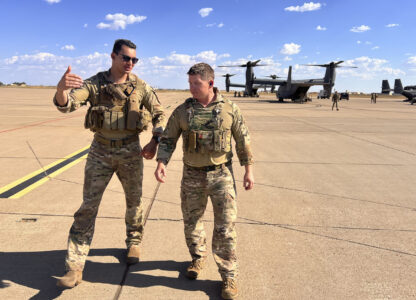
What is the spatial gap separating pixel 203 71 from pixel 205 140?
0.54m

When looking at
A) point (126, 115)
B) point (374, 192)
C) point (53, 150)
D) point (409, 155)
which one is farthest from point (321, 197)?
point (53, 150)

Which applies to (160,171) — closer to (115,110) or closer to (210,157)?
(210,157)

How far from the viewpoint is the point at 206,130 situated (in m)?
2.52

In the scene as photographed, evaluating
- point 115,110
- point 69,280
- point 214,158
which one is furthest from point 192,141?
point 69,280

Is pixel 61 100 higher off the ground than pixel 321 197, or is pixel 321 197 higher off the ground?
pixel 61 100

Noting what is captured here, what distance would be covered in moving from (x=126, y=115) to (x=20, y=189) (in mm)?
3014

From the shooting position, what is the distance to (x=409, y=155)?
25.8ft

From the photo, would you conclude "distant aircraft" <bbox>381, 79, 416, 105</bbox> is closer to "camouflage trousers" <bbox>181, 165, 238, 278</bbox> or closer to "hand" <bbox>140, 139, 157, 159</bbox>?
"camouflage trousers" <bbox>181, 165, 238, 278</bbox>

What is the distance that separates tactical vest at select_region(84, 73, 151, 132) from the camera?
2756 mm

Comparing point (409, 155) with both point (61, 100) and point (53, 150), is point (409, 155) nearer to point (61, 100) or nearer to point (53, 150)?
point (61, 100)

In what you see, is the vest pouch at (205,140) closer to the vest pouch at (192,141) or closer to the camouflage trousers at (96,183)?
the vest pouch at (192,141)

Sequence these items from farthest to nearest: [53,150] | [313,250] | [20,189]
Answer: [53,150], [20,189], [313,250]

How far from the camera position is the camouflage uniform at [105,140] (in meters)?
2.75

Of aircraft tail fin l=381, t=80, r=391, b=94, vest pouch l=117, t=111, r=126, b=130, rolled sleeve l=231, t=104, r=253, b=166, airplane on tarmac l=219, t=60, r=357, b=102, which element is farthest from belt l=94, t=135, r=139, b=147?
aircraft tail fin l=381, t=80, r=391, b=94
